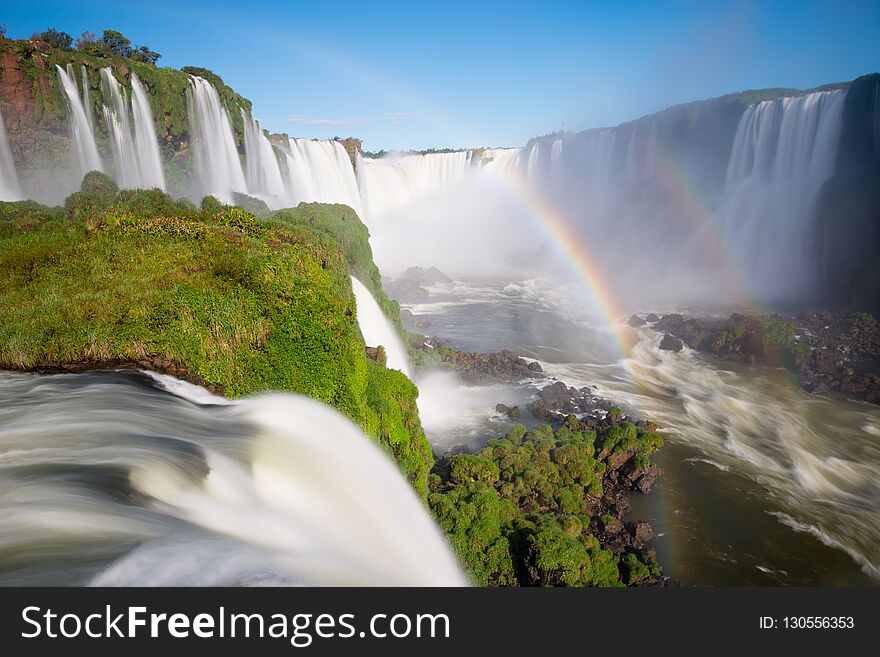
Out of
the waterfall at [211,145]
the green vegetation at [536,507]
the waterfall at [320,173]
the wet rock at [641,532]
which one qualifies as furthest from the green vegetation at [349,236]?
the waterfall at [320,173]

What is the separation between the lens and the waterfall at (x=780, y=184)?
129 feet

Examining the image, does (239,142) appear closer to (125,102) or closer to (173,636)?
(125,102)

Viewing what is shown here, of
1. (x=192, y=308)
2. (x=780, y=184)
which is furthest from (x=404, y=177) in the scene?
(x=192, y=308)

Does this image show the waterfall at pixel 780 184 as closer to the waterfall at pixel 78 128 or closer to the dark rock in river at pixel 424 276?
the dark rock in river at pixel 424 276

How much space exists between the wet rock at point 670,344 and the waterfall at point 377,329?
17.0m

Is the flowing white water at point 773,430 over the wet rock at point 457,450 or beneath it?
beneath

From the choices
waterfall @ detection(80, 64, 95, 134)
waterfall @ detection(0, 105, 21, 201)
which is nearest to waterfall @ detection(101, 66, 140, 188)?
waterfall @ detection(80, 64, 95, 134)

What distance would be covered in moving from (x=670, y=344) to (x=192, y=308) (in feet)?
90.1

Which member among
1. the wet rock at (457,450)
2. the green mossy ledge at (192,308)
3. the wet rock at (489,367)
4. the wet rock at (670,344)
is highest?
the green mossy ledge at (192,308)

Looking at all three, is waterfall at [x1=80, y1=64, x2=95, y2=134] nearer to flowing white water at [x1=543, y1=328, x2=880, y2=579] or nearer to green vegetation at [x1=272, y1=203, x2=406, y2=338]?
green vegetation at [x1=272, y1=203, x2=406, y2=338]

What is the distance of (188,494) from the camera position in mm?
4859

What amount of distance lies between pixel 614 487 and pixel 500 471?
157 inches

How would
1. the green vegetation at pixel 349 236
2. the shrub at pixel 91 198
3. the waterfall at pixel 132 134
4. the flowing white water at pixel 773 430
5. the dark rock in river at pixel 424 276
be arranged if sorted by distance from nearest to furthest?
the shrub at pixel 91 198 → the flowing white water at pixel 773 430 → the green vegetation at pixel 349 236 → the waterfall at pixel 132 134 → the dark rock in river at pixel 424 276

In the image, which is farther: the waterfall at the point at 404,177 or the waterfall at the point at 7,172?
the waterfall at the point at 404,177
